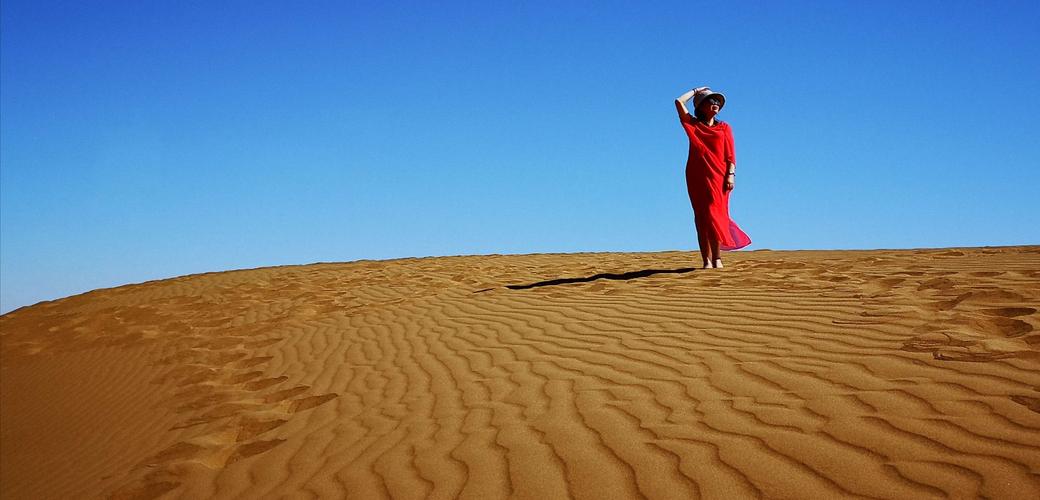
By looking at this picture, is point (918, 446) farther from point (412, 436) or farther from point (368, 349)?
point (368, 349)

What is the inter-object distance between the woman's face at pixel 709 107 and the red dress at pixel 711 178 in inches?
5.7

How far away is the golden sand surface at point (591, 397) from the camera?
104 inches

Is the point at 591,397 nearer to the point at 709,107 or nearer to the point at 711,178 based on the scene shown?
the point at 711,178

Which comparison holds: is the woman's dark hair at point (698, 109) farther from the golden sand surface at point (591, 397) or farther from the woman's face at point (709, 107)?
the golden sand surface at point (591, 397)

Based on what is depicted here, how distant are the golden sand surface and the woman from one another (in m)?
0.55

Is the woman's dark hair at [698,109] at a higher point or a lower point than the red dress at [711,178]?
higher

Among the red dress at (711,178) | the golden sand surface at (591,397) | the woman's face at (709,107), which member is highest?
the woman's face at (709,107)

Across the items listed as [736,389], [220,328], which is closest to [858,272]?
[736,389]

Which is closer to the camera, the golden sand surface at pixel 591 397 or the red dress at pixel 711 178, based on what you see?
the golden sand surface at pixel 591 397

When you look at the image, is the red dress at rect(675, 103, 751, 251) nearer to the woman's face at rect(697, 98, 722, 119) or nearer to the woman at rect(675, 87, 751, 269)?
the woman at rect(675, 87, 751, 269)

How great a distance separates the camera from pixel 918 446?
2561mm

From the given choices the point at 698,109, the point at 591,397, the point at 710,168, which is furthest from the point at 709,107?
the point at 591,397

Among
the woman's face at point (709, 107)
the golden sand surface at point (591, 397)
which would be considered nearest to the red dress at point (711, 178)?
the woman's face at point (709, 107)

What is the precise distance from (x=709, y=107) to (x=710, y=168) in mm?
762
